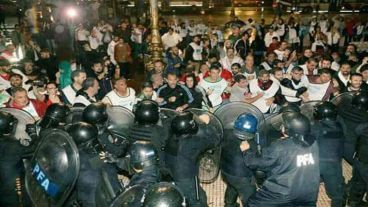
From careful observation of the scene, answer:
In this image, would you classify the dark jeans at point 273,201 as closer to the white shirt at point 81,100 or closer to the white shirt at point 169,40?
the white shirt at point 81,100

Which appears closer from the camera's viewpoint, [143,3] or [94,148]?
[94,148]

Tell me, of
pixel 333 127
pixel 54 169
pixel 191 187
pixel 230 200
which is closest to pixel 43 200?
pixel 54 169

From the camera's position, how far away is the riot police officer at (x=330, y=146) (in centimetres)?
518

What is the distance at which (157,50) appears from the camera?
29.8ft

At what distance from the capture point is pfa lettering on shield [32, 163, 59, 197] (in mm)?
4219

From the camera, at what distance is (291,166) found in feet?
13.3

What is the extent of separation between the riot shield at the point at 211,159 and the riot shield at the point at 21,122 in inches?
98.9

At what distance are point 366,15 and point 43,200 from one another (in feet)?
82.9

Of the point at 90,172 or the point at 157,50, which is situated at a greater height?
the point at 157,50

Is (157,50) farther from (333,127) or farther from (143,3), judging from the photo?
(143,3)

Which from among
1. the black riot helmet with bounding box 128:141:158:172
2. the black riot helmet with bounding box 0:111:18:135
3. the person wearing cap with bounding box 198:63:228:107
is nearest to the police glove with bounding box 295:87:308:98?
the person wearing cap with bounding box 198:63:228:107

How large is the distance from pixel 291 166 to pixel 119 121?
9.43 feet

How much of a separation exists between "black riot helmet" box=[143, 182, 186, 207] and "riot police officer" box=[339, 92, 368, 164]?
3.74 m

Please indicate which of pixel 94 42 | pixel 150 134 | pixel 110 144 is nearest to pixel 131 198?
pixel 110 144
